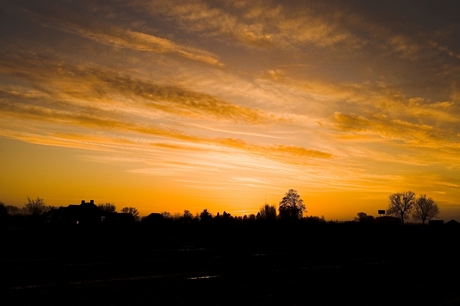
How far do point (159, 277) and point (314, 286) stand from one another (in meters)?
5.48

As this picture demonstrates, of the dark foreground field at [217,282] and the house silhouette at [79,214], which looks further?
the house silhouette at [79,214]

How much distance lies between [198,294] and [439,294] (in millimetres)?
7836

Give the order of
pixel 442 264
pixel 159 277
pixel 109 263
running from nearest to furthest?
pixel 159 277, pixel 109 263, pixel 442 264

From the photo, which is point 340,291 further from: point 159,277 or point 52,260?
point 52,260

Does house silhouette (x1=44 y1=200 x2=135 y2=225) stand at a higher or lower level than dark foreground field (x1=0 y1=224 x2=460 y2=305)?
higher

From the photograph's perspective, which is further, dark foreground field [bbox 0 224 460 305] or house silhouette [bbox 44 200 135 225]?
house silhouette [bbox 44 200 135 225]

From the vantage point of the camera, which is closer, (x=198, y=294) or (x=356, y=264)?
(x=198, y=294)

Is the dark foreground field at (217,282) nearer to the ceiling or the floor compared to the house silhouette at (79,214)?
nearer to the floor

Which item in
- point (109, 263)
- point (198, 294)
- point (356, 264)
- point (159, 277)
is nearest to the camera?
point (198, 294)

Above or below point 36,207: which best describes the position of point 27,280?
below

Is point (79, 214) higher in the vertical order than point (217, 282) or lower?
higher

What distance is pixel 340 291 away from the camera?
44.9 feet

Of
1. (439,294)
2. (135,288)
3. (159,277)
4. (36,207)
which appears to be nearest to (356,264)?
(439,294)

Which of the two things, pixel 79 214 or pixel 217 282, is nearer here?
pixel 217 282
